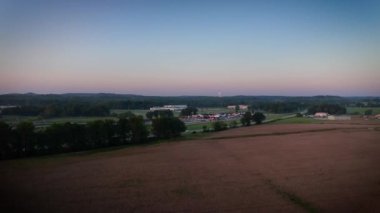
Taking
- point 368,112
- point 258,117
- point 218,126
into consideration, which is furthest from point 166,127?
point 368,112

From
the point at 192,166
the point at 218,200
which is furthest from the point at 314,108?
the point at 218,200

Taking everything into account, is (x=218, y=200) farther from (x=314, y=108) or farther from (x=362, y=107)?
(x=314, y=108)

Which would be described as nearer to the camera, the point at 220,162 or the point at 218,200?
the point at 218,200

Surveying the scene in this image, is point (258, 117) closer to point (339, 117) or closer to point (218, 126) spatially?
point (218, 126)

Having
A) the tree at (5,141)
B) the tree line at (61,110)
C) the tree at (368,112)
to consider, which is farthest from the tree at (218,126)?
the tree at (5,141)

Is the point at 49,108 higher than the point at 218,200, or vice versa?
the point at 49,108

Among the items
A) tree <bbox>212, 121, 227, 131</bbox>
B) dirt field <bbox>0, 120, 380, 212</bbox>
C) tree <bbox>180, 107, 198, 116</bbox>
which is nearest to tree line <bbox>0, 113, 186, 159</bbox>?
dirt field <bbox>0, 120, 380, 212</bbox>
